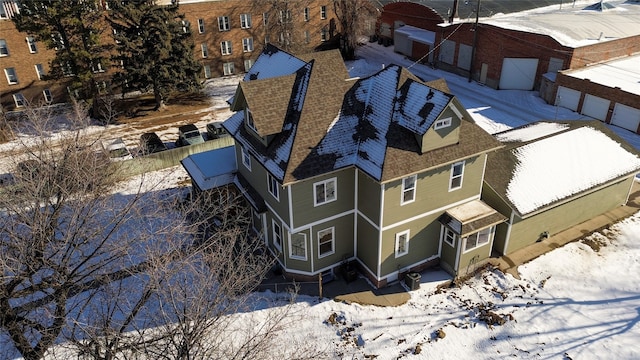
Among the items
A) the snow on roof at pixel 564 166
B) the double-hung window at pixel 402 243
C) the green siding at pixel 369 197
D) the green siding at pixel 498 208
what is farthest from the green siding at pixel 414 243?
the snow on roof at pixel 564 166

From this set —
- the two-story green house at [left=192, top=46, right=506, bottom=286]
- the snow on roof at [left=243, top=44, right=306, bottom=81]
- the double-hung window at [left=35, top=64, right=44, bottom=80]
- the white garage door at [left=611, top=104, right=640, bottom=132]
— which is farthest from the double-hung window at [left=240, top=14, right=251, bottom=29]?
the white garage door at [left=611, top=104, right=640, bottom=132]

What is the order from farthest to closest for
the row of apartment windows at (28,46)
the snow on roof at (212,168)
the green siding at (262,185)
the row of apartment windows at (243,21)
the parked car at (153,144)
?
the row of apartment windows at (243,21), the row of apartment windows at (28,46), the parked car at (153,144), the snow on roof at (212,168), the green siding at (262,185)

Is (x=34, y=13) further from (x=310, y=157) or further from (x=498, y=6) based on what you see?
(x=498, y=6)

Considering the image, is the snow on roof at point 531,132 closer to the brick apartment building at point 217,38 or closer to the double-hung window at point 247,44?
the brick apartment building at point 217,38

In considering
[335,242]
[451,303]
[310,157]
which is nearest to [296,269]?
[335,242]

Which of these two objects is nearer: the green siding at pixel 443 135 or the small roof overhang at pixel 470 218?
the green siding at pixel 443 135

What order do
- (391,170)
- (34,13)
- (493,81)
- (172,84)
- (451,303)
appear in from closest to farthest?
(391,170) < (451,303) < (34,13) < (172,84) < (493,81)
